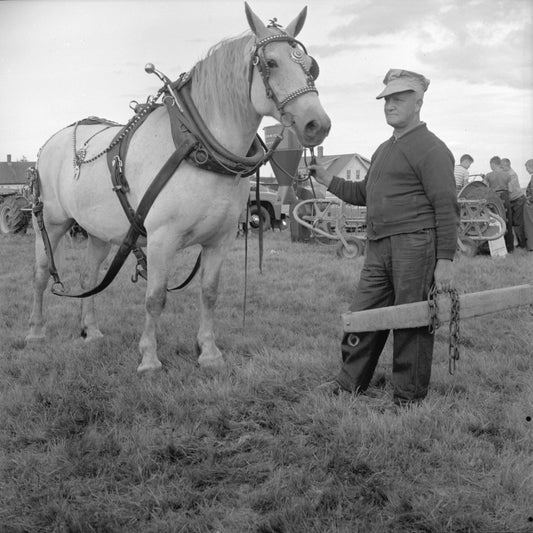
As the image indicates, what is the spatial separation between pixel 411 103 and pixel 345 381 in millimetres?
1709

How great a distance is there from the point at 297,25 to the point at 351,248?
6.89 metres

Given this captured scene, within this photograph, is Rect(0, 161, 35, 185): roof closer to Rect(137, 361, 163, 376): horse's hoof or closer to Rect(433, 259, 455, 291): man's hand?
Rect(137, 361, 163, 376): horse's hoof

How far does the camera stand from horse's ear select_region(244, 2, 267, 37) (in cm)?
348

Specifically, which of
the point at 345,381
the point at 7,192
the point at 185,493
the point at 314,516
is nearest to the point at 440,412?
the point at 345,381

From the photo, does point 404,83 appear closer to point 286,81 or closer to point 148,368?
point 286,81

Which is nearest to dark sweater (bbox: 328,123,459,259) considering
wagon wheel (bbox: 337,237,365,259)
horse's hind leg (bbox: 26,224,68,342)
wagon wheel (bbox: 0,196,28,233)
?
horse's hind leg (bbox: 26,224,68,342)

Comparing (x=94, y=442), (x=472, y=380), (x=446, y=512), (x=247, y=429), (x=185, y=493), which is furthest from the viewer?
(x=472, y=380)

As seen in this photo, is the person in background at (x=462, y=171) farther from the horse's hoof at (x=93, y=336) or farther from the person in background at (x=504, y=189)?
the horse's hoof at (x=93, y=336)

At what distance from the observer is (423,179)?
3215mm

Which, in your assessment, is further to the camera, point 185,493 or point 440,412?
point 440,412

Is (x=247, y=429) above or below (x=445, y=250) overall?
below

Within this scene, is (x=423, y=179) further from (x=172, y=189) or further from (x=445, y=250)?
(x=172, y=189)

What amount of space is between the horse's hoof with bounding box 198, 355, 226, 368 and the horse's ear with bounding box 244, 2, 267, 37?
2243mm

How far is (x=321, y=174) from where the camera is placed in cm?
376
